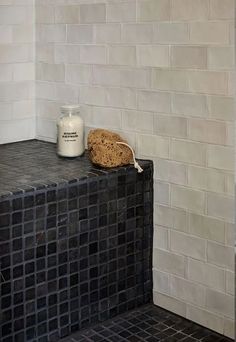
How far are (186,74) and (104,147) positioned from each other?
12.3 inches

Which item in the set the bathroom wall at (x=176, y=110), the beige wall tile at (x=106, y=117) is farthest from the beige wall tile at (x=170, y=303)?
the beige wall tile at (x=106, y=117)

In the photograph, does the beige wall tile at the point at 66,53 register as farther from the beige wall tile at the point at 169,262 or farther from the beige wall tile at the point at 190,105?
the beige wall tile at the point at 169,262

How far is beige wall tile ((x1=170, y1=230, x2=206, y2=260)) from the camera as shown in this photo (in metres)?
1.78

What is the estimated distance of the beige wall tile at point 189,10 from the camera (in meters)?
1.66

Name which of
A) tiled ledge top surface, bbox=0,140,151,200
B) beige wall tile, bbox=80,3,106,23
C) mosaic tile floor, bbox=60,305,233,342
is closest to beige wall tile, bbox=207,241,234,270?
mosaic tile floor, bbox=60,305,233,342

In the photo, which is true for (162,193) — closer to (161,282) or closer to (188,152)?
(188,152)

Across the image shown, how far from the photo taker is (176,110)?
1770mm

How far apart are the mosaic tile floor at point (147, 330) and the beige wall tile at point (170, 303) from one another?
0.02m

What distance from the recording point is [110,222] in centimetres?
179

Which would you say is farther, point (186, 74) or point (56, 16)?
point (56, 16)

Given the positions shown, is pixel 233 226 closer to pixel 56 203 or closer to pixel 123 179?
pixel 123 179

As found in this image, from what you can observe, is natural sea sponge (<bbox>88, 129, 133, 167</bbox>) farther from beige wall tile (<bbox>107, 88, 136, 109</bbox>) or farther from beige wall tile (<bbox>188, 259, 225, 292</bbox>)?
beige wall tile (<bbox>188, 259, 225, 292</bbox>)

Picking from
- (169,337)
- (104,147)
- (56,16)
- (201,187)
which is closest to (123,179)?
(104,147)

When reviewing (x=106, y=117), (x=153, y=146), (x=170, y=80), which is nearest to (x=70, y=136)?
(x=106, y=117)
